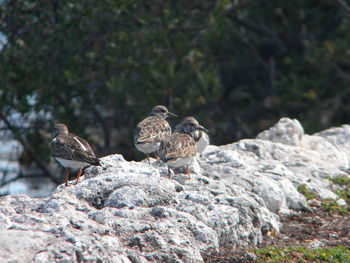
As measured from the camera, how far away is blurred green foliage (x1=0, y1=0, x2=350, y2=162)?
14703 mm

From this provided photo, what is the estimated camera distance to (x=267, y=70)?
19766 mm

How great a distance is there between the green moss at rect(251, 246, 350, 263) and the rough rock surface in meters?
0.43

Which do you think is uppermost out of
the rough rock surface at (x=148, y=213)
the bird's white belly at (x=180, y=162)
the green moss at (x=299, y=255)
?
the bird's white belly at (x=180, y=162)

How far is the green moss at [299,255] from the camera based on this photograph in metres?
7.65

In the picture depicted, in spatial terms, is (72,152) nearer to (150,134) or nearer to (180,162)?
(180,162)

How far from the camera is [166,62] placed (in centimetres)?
1547

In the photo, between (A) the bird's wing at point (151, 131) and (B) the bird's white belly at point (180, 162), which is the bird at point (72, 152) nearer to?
(B) the bird's white belly at point (180, 162)

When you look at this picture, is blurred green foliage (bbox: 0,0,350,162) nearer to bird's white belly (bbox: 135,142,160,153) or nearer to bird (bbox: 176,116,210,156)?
bird's white belly (bbox: 135,142,160,153)

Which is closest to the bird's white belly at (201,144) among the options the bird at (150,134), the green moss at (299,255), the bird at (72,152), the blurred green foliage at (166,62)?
the bird at (150,134)

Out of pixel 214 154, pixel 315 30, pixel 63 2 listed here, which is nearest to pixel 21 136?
pixel 63 2

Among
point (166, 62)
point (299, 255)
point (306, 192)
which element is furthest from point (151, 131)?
point (166, 62)

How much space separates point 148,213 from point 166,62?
827cm

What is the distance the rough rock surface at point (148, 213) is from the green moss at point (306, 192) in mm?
119

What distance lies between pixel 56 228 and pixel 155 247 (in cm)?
106
